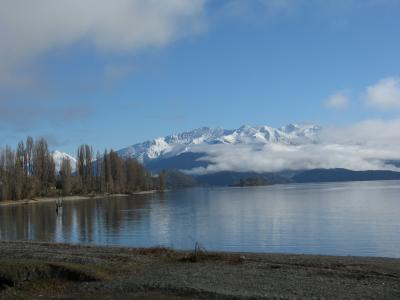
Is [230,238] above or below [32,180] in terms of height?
below

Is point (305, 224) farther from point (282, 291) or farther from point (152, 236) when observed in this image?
point (282, 291)

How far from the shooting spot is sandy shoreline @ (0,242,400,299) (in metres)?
17.2

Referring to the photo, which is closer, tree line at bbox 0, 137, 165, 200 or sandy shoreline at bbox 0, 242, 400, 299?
sandy shoreline at bbox 0, 242, 400, 299

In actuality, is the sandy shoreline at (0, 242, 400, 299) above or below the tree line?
below

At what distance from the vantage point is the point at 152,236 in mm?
55125

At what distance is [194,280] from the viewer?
19453 millimetres

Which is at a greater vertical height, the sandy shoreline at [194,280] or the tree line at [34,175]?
the tree line at [34,175]

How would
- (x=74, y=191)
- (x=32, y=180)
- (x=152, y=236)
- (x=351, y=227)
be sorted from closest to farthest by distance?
(x=152, y=236) < (x=351, y=227) < (x=32, y=180) < (x=74, y=191)

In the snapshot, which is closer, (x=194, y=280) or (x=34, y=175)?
(x=194, y=280)

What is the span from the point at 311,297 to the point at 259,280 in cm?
340

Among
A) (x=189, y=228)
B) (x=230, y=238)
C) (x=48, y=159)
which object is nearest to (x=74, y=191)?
(x=48, y=159)

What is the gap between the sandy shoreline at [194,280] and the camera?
17219 mm

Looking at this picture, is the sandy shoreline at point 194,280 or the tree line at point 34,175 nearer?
the sandy shoreline at point 194,280

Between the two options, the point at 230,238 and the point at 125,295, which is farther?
the point at 230,238
